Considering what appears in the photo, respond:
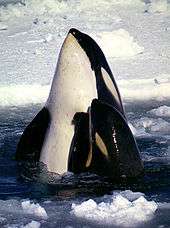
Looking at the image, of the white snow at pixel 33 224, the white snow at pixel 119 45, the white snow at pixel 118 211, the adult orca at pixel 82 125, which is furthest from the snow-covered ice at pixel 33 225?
the white snow at pixel 119 45

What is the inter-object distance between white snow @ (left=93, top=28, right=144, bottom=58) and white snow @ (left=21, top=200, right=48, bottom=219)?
7.77 meters

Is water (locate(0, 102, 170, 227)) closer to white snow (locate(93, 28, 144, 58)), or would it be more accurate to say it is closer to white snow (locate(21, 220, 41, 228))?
white snow (locate(21, 220, 41, 228))

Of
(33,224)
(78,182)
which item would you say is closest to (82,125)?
(78,182)

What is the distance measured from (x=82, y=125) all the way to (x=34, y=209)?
1473 millimetres

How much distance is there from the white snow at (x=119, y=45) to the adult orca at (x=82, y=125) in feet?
20.1

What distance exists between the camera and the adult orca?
5855mm

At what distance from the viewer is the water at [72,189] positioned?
4.58 metres

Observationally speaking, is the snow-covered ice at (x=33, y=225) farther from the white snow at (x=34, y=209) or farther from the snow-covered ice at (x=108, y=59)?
the white snow at (x=34, y=209)

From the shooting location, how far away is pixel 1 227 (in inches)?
173

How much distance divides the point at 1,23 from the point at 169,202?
37.1ft

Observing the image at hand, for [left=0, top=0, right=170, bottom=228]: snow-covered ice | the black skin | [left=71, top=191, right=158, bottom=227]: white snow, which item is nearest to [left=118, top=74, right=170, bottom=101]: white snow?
[left=0, top=0, right=170, bottom=228]: snow-covered ice

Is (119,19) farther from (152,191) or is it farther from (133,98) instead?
(152,191)

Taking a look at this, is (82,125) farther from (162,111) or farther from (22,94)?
(22,94)

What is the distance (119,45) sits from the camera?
12.6 metres
